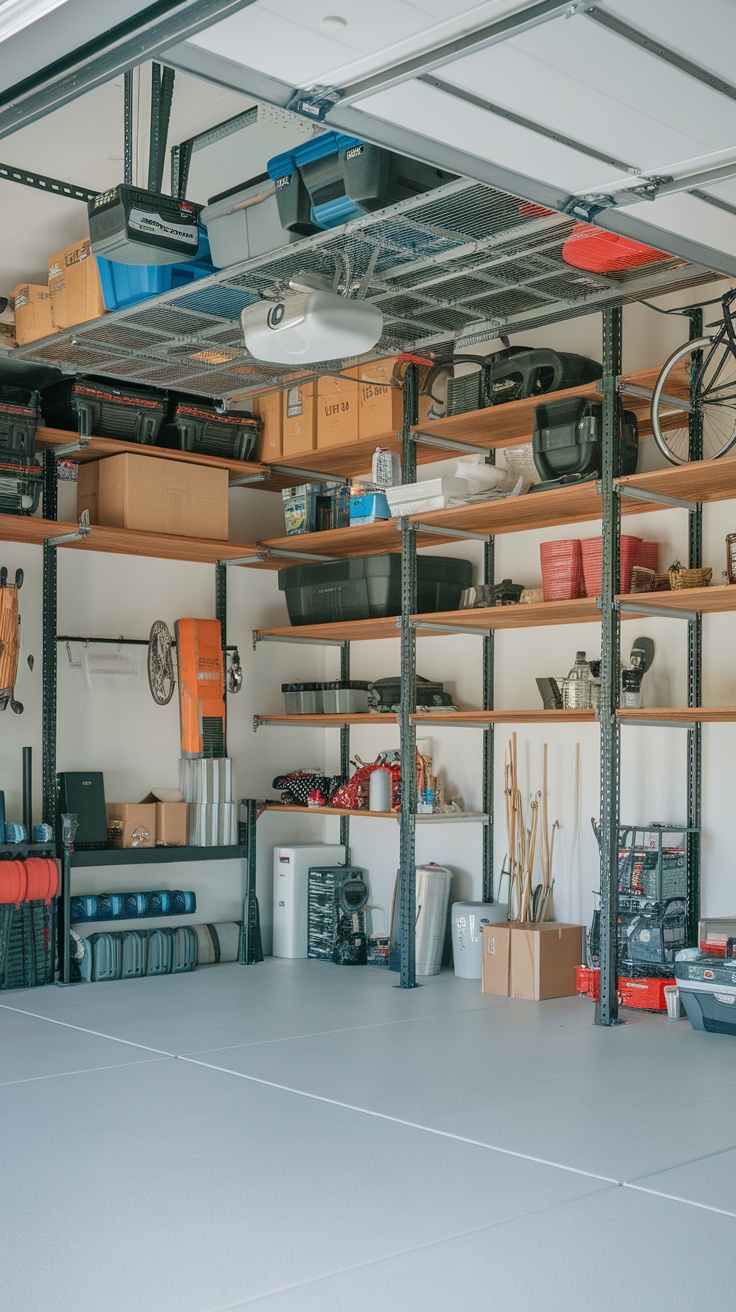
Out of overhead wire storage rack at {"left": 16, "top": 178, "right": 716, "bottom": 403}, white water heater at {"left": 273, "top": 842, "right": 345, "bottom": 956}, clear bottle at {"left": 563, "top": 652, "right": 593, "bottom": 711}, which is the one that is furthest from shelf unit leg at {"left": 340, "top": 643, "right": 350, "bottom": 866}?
overhead wire storage rack at {"left": 16, "top": 178, "right": 716, "bottom": 403}

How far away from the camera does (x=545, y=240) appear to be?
542 cm

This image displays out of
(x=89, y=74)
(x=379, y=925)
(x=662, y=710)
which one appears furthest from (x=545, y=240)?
(x=379, y=925)

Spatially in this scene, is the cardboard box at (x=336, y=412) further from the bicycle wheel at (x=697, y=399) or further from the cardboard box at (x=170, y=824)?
the cardboard box at (x=170, y=824)

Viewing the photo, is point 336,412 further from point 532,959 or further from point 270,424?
point 532,959

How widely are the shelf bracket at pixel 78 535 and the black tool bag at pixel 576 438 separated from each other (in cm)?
270

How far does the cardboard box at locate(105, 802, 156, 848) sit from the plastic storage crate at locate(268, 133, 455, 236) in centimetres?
405

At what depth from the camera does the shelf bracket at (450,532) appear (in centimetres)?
777

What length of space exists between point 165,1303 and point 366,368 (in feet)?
20.0

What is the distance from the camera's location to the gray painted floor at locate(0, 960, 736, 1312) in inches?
129

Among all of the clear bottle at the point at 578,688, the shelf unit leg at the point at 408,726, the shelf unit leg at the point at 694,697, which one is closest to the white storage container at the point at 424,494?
the shelf unit leg at the point at 408,726

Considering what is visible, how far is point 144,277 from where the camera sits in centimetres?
624

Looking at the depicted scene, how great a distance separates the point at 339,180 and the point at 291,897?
16.3ft

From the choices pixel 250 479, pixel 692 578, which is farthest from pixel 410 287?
pixel 250 479

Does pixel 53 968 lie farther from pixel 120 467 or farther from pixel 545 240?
pixel 545 240
